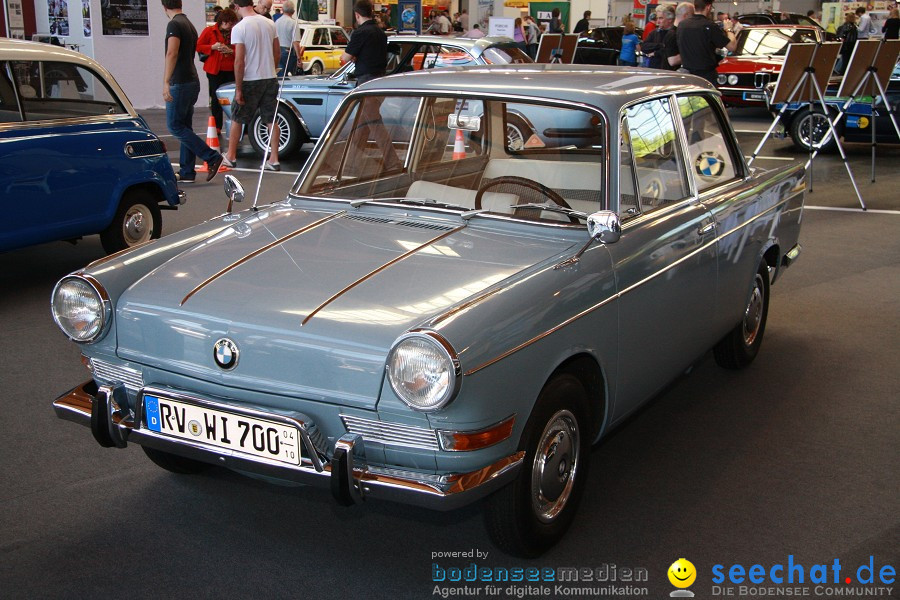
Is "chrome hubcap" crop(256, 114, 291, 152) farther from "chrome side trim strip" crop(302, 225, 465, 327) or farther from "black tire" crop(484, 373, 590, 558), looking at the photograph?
"black tire" crop(484, 373, 590, 558)

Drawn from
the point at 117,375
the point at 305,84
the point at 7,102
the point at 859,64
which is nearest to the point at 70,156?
the point at 7,102

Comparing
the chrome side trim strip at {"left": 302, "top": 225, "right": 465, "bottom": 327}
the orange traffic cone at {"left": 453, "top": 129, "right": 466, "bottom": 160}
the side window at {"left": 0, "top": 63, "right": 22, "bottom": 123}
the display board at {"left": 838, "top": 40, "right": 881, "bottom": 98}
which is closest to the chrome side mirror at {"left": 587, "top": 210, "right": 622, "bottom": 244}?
the chrome side trim strip at {"left": 302, "top": 225, "right": 465, "bottom": 327}

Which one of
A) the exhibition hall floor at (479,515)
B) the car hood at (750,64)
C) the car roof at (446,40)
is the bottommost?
the exhibition hall floor at (479,515)

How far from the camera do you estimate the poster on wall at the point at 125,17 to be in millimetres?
16656

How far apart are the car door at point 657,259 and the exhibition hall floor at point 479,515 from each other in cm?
42

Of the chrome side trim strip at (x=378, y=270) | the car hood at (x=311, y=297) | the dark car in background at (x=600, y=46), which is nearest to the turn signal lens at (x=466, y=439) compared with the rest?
the car hood at (x=311, y=297)

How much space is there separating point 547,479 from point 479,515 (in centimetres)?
47

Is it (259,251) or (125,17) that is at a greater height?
A: (125,17)

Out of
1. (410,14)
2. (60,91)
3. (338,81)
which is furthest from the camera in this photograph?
(410,14)

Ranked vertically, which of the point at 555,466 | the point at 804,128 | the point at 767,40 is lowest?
the point at 555,466

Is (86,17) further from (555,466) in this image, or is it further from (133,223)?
(555,466)

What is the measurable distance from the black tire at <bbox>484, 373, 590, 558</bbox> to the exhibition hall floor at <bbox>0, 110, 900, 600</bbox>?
0.38ft

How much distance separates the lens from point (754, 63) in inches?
647

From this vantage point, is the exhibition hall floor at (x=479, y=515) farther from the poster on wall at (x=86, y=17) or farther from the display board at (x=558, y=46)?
the display board at (x=558, y=46)
